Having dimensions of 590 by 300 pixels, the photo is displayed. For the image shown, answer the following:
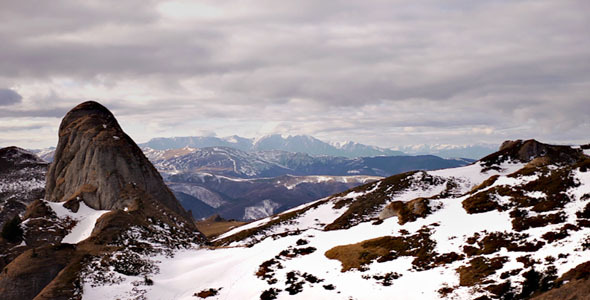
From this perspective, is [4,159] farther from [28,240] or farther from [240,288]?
[240,288]

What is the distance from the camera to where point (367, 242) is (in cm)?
4216

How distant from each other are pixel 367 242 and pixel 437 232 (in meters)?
8.32

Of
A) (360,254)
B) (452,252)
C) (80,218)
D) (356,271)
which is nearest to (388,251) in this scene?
(360,254)

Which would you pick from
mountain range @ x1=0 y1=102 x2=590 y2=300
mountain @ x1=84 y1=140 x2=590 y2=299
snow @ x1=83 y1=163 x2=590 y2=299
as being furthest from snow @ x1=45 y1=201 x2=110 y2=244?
mountain @ x1=84 y1=140 x2=590 y2=299

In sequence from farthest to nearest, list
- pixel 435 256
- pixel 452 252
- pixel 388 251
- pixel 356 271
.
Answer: pixel 388 251 → pixel 356 271 → pixel 435 256 → pixel 452 252

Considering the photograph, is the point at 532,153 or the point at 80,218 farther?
the point at 532,153

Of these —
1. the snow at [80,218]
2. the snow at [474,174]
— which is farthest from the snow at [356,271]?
the snow at [474,174]

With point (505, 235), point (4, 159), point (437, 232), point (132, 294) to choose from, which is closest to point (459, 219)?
point (437, 232)

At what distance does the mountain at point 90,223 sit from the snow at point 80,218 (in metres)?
0.19

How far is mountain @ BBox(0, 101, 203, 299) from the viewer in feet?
145

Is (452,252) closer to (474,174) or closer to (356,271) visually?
(356,271)

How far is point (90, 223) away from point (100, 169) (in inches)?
1030

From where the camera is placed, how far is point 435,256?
110ft

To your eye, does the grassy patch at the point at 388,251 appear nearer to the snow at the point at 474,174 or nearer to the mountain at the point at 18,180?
the snow at the point at 474,174
